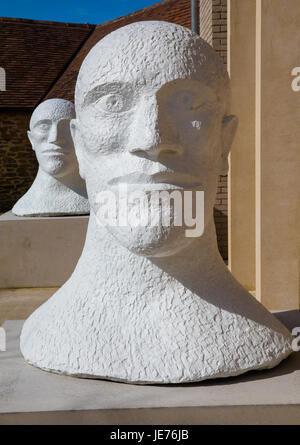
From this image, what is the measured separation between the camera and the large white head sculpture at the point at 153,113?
6.48 ft

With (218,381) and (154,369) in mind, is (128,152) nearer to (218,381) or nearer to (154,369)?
(154,369)

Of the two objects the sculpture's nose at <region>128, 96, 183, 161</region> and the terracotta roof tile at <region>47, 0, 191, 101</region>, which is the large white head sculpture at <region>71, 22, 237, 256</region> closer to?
the sculpture's nose at <region>128, 96, 183, 161</region>

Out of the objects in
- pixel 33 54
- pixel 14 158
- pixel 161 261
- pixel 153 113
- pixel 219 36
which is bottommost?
pixel 161 261

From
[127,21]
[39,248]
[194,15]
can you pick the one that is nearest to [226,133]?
[39,248]

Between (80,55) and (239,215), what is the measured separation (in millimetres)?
11019

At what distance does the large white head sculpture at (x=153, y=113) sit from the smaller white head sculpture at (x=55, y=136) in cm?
354

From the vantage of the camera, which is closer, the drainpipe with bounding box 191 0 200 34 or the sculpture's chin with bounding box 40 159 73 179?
the sculpture's chin with bounding box 40 159 73 179

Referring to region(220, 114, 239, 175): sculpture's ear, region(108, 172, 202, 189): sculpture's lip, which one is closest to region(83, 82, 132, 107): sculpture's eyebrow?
region(108, 172, 202, 189): sculpture's lip

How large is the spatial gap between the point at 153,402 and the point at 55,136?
4.08 meters

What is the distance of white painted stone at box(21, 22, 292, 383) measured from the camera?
6.56 feet

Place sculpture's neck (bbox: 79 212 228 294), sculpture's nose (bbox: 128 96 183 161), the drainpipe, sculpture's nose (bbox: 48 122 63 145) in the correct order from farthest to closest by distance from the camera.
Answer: the drainpipe → sculpture's nose (bbox: 48 122 63 145) → sculpture's neck (bbox: 79 212 228 294) → sculpture's nose (bbox: 128 96 183 161)

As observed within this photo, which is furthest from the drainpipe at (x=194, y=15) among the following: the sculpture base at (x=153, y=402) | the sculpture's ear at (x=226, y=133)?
the sculpture base at (x=153, y=402)

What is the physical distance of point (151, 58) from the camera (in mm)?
1992

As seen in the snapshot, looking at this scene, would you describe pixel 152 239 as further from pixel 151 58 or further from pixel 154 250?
pixel 151 58
